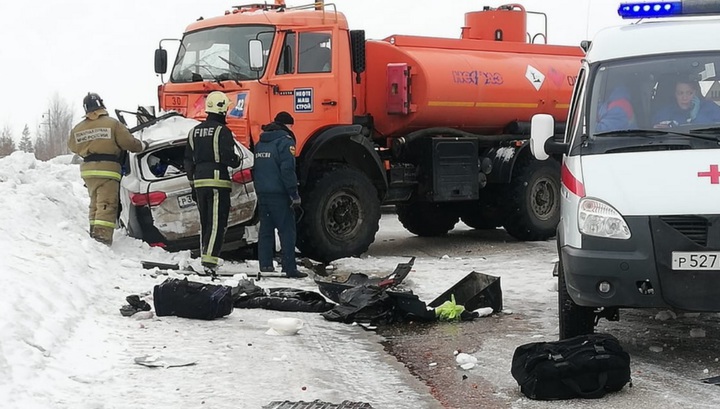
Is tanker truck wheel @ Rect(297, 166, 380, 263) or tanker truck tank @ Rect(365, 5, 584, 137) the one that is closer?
tanker truck wheel @ Rect(297, 166, 380, 263)

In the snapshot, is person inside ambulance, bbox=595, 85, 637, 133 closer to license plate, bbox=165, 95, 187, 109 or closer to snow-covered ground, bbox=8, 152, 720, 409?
snow-covered ground, bbox=8, 152, 720, 409

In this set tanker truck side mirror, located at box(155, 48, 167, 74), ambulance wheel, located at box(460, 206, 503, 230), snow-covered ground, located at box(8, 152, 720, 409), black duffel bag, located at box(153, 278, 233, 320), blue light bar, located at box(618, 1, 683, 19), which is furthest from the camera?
ambulance wheel, located at box(460, 206, 503, 230)

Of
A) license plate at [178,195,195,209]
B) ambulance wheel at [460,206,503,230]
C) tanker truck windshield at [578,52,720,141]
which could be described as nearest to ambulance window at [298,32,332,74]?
license plate at [178,195,195,209]

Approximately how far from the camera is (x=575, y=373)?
5.36 metres

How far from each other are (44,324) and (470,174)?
8091mm

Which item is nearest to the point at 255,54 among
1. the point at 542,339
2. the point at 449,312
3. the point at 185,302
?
the point at 185,302

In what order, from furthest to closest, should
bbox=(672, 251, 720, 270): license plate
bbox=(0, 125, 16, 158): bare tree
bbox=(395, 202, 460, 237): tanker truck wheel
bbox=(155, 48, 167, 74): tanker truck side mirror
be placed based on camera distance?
1. bbox=(0, 125, 16, 158): bare tree
2. bbox=(395, 202, 460, 237): tanker truck wheel
3. bbox=(155, 48, 167, 74): tanker truck side mirror
4. bbox=(672, 251, 720, 270): license plate

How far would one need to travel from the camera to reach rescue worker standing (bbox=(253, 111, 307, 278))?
1016 cm

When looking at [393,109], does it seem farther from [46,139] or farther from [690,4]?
[46,139]

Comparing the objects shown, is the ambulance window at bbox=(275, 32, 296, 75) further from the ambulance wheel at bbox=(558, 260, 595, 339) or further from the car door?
the ambulance wheel at bbox=(558, 260, 595, 339)

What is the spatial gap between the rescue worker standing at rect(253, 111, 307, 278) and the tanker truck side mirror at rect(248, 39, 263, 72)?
0.93m

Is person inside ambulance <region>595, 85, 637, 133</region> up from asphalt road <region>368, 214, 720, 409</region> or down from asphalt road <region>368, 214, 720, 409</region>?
up

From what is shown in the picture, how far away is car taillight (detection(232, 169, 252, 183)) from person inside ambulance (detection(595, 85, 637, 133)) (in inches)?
208

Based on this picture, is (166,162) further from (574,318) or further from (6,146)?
(6,146)
